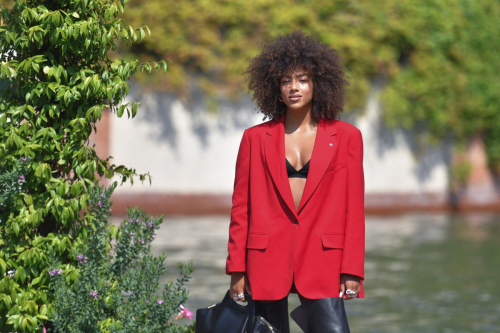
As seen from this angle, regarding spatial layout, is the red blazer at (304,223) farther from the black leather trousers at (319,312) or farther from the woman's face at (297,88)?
the woman's face at (297,88)

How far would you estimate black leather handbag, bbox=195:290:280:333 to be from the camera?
422 cm

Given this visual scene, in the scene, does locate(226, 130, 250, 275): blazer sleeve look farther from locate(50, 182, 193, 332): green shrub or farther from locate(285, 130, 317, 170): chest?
locate(50, 182, 193, 332): green shrub

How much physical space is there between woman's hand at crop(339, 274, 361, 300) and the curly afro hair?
828 millimetres

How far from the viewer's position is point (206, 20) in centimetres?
1861

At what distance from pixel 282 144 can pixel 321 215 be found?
0.41 m

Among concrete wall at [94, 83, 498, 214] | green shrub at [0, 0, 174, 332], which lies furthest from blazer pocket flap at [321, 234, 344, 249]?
concrete wall at [94, 83, 498, 214]

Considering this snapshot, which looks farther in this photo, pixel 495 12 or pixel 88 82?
pixel 495 12

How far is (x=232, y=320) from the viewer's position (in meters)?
4.28

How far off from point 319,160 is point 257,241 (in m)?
0.49

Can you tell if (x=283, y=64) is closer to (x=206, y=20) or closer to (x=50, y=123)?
(x=50, y=123)

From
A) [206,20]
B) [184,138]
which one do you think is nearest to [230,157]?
[184,138]

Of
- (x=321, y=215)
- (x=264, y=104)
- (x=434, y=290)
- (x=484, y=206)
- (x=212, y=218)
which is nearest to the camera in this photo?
(x=321, y=215)

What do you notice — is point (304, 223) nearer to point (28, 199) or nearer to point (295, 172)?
point (295, 172)

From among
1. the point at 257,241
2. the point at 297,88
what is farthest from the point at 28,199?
the point at 297,88
